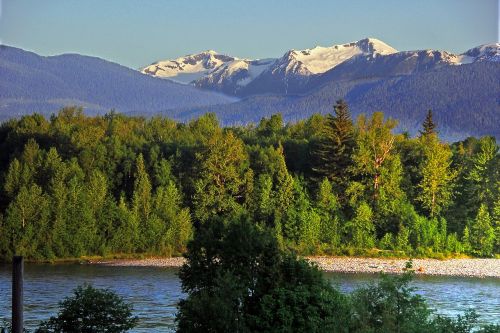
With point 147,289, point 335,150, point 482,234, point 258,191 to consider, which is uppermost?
point 335,150

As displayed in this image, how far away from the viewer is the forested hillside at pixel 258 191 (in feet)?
209

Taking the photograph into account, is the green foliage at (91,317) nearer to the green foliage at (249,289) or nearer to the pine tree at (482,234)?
the green foliage at (249,289)

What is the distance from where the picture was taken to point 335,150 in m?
69.8

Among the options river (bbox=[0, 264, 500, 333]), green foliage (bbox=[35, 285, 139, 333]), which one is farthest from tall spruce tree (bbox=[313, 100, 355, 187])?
green foliage (bbox=[35, 285, 139, 333])

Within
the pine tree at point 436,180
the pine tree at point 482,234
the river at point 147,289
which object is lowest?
the river at point 147,289

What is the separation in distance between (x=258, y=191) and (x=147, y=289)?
22.7 meters

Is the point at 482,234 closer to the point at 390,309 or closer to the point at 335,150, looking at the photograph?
the point at 335,150

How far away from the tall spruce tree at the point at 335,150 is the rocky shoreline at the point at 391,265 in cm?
831

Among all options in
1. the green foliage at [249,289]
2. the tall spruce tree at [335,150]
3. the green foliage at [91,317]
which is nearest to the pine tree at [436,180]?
the tall spruce tree at [335,150]

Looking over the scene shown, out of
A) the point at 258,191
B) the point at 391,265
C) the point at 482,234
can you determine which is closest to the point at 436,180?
the point at 482,234

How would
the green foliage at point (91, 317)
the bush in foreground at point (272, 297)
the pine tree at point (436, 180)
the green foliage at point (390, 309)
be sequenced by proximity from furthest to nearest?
the pine tree at point (436, 180) < the green foliage at point (91, 317) < the bush in foreground at point (272, 297) < the green foliage at point (390, 309)

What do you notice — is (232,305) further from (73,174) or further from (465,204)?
(465,204)

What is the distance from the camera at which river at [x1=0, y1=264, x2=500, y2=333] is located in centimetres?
3684

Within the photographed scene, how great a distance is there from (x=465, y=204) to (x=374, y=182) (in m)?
6.15
